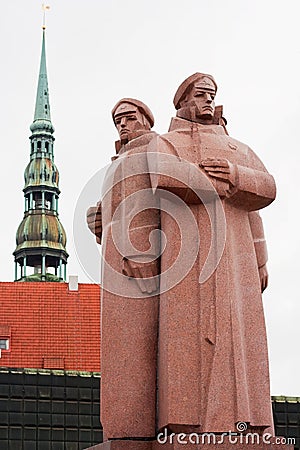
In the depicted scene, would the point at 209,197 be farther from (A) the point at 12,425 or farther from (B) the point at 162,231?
(A) the point at 12,425

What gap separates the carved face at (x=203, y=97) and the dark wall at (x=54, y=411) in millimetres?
27018

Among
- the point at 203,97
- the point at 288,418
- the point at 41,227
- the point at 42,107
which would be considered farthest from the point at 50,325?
the point at 203,97

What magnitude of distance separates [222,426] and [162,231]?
1.81 metres

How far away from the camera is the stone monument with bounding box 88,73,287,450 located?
9.48 meters

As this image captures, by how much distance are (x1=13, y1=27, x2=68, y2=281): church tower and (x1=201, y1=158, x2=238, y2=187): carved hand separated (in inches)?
2350

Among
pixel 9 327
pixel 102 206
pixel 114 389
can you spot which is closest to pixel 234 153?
pixel 102 206

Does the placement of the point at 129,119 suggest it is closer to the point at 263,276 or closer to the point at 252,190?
the point at 252,190

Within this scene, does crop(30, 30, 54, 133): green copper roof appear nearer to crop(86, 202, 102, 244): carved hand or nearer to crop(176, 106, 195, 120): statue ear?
crop(86, 202, 102, 244): carved hand

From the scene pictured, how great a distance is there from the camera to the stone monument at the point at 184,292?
948 centimetres

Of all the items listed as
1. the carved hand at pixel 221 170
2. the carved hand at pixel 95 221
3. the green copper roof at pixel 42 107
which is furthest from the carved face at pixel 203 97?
the green copper roof at pixel 42 107

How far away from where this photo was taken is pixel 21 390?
3791 centimetres

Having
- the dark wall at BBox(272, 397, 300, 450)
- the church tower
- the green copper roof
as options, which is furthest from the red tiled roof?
the green copper roof

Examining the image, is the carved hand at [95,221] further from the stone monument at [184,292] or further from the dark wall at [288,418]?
the dark wall at [288,418]

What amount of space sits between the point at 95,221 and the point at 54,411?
1093 inches
